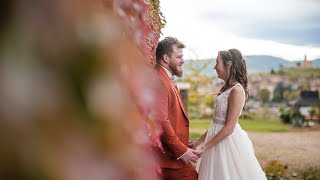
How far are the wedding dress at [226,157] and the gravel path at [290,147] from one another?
3885mm

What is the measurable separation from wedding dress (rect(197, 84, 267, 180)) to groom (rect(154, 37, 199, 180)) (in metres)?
0.17

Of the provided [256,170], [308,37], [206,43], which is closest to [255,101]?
[206,43]

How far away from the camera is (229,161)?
7.45 feet

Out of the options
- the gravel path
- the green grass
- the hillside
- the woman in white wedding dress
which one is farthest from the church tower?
the woman in white wedding dress

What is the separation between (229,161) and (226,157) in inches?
0.9

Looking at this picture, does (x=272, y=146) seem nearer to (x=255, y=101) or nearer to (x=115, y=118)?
(x=255, y=101)

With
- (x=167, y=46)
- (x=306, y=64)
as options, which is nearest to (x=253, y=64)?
(x=306, y=64)

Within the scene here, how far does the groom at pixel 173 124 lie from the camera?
76.7 inches

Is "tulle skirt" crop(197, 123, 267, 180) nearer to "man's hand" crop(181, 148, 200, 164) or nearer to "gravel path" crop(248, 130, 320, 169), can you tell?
"man's hand" crop(181, 148, 200, 164)

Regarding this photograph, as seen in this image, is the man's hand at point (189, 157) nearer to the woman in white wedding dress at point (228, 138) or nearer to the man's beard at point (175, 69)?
the woman in white wedding dress at point (228, 138)

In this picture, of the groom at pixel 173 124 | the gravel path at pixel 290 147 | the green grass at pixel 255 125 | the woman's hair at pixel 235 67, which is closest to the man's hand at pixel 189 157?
the groom at pixel 173 124

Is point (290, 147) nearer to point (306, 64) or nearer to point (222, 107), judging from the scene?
point (306, 64)

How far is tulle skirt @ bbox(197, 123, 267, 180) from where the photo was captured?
7.36 feet

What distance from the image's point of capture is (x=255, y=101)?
7387mm
